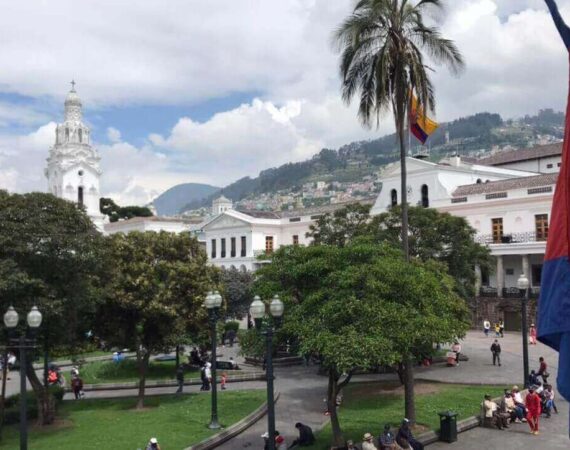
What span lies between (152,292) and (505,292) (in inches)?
1016

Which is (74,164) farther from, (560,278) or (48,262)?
(560,278)

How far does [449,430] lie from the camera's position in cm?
1554

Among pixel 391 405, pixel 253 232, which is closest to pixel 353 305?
pixel 391 405

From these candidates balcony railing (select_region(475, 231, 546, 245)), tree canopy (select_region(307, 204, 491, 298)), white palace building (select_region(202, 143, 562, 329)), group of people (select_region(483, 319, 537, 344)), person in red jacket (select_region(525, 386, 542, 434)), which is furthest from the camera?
white palace building (select_region(202, 143, 562, 329))

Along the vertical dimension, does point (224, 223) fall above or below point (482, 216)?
above

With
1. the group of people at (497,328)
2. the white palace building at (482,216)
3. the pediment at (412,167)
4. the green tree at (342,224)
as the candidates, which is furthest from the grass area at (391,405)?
the pediment at (412,167)

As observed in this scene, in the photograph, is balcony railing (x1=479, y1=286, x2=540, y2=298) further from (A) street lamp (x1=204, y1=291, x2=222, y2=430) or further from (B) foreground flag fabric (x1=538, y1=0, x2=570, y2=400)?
(B) foreground flag fabric (x1=538, y1=0, x2=570, y2=400)

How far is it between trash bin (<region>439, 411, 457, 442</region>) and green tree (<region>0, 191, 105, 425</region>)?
10.3 m

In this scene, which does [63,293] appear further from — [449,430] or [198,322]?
[449,430]

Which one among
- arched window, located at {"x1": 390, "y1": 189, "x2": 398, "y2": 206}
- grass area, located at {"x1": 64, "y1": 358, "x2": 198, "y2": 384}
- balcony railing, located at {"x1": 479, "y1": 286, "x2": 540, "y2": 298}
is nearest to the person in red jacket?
grass area, located at {"x1": 64, "y1": 358, "x2": 198, "y2": 384}

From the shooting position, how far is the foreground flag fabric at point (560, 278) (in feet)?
15.4

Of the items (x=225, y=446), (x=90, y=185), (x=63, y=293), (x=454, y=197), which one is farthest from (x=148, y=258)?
(x=90, y=185)

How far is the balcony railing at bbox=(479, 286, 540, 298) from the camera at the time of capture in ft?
124

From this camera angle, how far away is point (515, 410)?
1697 centimetres
